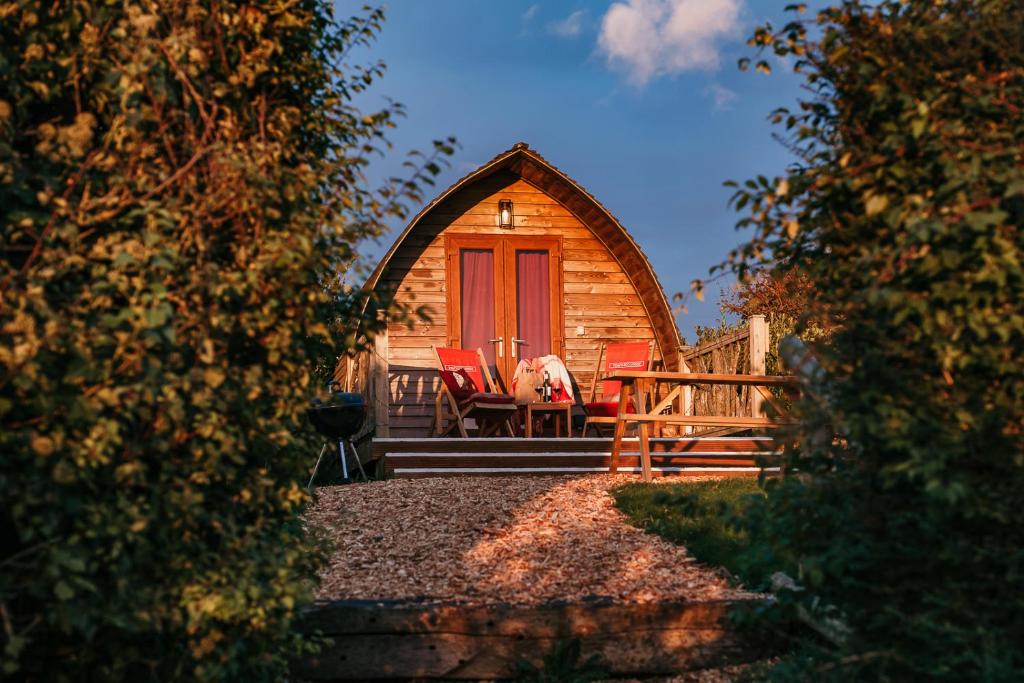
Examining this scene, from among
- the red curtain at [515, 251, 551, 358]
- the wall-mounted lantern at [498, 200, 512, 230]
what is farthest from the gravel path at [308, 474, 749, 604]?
the wall-mounted lantern at [498, 200, 512, 230]

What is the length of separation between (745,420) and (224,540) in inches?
270

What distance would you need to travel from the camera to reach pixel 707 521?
7.36 meters

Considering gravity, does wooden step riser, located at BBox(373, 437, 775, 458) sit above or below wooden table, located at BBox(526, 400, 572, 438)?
below

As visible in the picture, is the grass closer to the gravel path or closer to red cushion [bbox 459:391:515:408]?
the gravel path

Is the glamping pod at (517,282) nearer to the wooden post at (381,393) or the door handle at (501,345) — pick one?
the door handle at (501,345)

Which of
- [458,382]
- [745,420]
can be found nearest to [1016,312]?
[745,420]

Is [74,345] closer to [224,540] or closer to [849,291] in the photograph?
[224,540]

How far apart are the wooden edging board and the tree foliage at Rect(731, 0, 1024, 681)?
5.76ft

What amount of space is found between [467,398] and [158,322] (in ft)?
31.5

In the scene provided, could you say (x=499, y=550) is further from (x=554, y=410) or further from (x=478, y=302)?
(x=478, y=302)

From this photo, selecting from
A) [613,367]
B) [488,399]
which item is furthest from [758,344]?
[488,399]

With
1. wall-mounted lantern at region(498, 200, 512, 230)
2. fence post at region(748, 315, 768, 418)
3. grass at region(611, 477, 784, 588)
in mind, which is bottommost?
grass at region(611, 477, 784, 588)

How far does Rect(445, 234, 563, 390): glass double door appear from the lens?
551 inches

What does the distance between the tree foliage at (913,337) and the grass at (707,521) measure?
177mm
